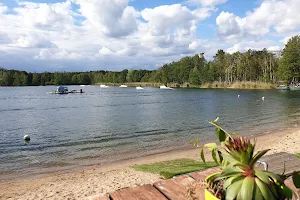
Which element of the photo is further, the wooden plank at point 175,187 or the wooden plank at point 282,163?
the wooden plank at point 282,163

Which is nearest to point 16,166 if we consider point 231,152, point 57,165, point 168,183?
point 57,165

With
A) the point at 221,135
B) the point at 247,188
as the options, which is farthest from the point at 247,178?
the point at 221,135

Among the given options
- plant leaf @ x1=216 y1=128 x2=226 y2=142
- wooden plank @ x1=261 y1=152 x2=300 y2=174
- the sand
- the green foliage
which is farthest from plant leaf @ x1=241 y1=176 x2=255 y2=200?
the green foliage

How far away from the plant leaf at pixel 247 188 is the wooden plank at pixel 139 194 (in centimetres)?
112

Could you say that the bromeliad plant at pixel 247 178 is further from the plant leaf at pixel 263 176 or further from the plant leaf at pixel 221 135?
the plant leaf at pixel 221 135

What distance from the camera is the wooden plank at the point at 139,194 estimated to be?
238 cm

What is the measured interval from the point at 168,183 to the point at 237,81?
10379 cm

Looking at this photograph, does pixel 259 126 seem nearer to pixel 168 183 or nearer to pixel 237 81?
pixel 168 183

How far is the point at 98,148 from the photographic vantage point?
16484 millimetres

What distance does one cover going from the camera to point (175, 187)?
2.62 metres

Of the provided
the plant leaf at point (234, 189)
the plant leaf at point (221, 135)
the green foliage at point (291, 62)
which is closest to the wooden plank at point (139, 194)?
the plant leaf at point (221, 135)

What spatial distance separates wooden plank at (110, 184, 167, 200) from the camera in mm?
2377

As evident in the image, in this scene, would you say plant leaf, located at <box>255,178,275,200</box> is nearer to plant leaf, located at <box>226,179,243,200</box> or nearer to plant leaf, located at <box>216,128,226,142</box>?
plant leaf, located at <box>226,179,243,200</box>

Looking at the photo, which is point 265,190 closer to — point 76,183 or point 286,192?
point 286,192
